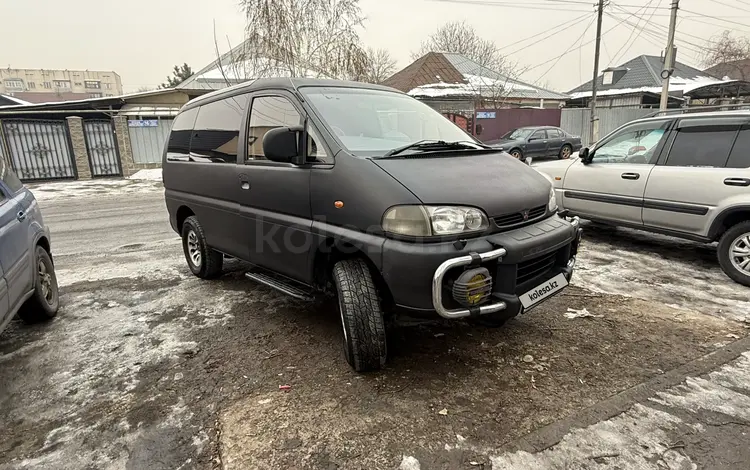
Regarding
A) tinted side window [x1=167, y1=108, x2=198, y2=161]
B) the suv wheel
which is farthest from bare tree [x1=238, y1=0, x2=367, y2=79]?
the suv wheel

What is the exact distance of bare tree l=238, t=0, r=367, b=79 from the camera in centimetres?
1289

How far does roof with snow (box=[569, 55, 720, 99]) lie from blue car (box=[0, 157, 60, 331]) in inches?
1269

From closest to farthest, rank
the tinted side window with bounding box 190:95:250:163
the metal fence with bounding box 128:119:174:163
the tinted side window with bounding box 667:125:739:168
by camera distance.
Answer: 1. the tinted side window with bounding box 190:95:250:163
2. the tinted side window with bounding box 667:125:739:168
3. the metal fence with bounding box 128:119:174:163

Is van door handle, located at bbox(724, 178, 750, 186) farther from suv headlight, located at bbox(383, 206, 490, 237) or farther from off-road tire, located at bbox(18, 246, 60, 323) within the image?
off-road tire, located at bbox(18, 246, 60, 323)

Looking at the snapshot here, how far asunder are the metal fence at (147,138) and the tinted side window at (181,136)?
12949 millimetres

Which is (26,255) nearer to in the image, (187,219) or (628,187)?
(187,219)

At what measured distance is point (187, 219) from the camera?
4.88 m

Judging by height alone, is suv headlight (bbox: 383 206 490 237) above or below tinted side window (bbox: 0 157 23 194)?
below

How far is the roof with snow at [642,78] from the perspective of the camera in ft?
96.8

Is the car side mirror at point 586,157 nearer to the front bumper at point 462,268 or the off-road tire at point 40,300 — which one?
the front bumper at point 462,268

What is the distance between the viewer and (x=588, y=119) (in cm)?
2406

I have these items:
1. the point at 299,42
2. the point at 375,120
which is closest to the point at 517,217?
the point at 375,120

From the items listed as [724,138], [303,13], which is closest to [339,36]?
[303,13]

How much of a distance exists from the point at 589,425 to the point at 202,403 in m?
2.27
